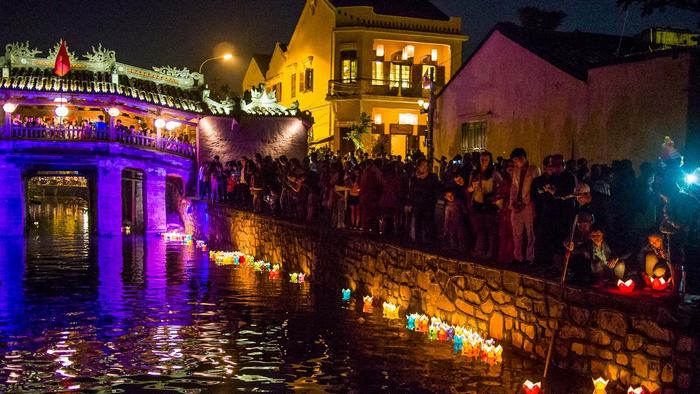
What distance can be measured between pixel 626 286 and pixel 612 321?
25.0 inches

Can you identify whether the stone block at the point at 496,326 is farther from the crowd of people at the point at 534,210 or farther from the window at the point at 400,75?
the window at the point at 400,75

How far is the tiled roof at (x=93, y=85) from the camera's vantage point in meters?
29.5

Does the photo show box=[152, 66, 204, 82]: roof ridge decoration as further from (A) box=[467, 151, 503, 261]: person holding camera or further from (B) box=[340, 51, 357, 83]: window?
(A) box=[467, 151, 503, 261]: person holding camera

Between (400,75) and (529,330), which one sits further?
(400,75)

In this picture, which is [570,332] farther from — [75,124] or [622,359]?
[75,124]

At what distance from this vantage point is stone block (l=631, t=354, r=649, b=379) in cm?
783

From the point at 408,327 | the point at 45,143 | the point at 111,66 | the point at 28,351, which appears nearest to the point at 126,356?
the point at 28,351

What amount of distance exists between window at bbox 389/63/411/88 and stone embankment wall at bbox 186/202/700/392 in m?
24.8

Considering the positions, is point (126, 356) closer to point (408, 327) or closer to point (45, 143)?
point (408, 327)

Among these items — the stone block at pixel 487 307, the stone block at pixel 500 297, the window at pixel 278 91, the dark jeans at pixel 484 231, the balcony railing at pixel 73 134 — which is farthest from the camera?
the window at pixel 278 91

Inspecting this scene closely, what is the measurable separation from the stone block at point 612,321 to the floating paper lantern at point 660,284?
0.73 metres

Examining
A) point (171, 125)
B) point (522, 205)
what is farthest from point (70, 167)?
point (522, 205)

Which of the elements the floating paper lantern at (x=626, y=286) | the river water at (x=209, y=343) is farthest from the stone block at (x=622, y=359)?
the floating paper lantern at (x=626, y=286)

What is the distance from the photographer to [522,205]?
11398 millimetres
